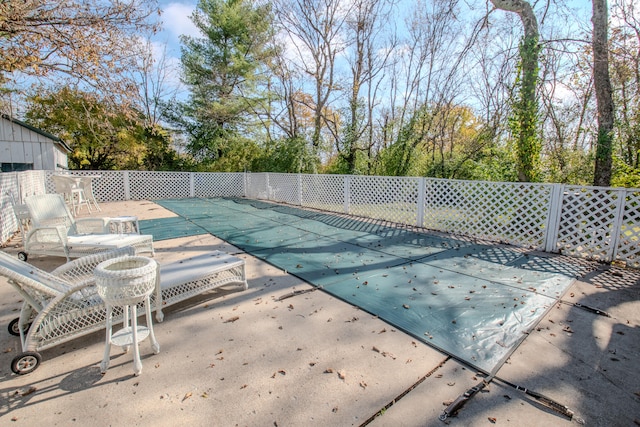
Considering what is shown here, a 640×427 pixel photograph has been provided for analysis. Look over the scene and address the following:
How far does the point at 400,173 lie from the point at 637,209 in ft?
24.2

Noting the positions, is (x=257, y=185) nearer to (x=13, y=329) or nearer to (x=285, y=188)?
(x=285, y=188)

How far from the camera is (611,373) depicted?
1932 mm

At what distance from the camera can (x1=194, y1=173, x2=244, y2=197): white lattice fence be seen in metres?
12.8

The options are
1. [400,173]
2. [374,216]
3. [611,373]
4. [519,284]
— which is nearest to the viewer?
[611,373]

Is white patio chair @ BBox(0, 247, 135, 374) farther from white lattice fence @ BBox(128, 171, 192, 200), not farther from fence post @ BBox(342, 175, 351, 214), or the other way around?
white lattice fence @ BBox(128, 171, 192, 200)

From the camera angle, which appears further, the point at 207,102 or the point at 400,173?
the point at 207,102

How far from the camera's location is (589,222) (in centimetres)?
425

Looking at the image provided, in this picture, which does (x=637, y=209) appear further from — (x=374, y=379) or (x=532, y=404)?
(x=374, y=379)

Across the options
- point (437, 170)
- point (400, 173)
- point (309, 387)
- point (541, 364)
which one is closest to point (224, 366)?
point (309, 387)

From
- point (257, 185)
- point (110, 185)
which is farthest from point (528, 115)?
point (110, 185)

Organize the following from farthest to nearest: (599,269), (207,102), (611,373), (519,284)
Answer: (207,102), (599,269), (519,284), (611,373)

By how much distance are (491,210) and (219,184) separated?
Answer: 1080 centimetres

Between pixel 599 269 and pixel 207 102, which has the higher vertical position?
pixel 207 102

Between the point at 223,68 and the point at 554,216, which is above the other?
the point at 223,68
